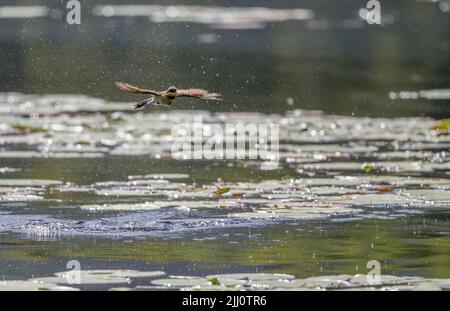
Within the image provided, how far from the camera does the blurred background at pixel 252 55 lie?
70.3 ft

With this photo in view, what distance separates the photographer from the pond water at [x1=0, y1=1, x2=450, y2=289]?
32.3ft

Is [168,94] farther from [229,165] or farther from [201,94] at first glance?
[229,165]

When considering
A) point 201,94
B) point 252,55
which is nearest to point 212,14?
point 252,55

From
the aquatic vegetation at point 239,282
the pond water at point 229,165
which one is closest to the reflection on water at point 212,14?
the pond water at point 229,165

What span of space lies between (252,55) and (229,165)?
13999mm

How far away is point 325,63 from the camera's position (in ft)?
87.6

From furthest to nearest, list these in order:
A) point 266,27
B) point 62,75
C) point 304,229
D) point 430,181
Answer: point 266,27, point 62,75, point 430,181, point 304,229

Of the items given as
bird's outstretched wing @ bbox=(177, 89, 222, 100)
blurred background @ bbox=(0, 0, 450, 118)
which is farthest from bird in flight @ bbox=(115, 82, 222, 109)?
blurred background @ bbox=(0, 0, 450, 118)

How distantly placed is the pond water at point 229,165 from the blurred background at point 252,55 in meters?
0.08

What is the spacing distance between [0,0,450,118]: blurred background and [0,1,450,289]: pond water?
82 mm

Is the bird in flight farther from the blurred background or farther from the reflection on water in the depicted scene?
the reflection on water

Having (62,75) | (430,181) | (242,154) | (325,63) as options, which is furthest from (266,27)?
(430,181)
